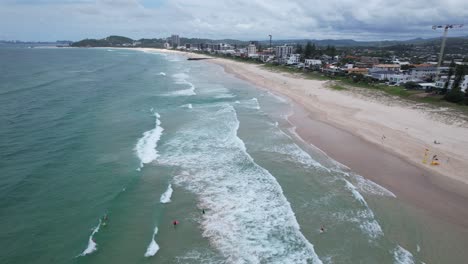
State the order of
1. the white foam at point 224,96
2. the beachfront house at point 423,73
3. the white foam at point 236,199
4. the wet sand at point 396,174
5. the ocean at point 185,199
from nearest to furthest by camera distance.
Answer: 1. the ocean at point 185,199
2. the white foam at point 236,199
3. the wet sand at point 396,174
4. the white foam at point 224,96
5. the beachfront house at point 423,73

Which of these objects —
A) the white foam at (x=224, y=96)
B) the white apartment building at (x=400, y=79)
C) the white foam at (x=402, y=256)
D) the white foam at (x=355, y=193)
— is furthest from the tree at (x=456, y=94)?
the white foam at (x=402, y=256)

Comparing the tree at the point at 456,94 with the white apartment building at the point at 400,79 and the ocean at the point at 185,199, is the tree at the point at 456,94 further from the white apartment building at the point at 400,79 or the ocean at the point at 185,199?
the ocean at the point at 185,199

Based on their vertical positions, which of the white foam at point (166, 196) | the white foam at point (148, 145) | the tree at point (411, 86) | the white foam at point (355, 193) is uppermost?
the tree at point (411, 86)

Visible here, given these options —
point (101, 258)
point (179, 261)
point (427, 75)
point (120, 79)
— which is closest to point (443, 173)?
point (179, 261)

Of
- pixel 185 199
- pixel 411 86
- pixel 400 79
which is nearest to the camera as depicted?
pixel 185 199

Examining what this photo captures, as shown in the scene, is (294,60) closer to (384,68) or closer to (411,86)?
(384,68)

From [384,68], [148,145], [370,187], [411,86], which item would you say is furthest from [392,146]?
[384,68]
